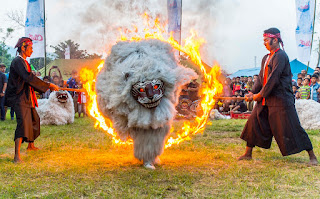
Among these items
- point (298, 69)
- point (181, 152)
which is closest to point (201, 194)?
point (181, 152)

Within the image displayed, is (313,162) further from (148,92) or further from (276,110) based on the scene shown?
(148,92)

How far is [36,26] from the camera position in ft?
53.9

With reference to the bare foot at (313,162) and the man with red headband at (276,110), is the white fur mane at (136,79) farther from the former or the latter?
the bare foot at (313,162)

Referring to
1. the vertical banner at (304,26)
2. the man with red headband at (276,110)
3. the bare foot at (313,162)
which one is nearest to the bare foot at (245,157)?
the man with red headband at (276,110)

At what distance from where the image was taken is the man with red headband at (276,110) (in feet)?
18.8

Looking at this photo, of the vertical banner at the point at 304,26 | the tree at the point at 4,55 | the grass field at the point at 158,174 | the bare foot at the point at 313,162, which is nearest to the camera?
the grass field at the point at 158,174

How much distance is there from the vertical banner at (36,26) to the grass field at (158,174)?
9640 millimetres

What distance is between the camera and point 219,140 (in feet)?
28.1

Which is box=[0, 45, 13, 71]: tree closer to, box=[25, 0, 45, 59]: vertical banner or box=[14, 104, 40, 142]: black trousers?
box=[25, 0, 45, 59]: vertical banner

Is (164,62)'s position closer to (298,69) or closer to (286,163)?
(286,163)

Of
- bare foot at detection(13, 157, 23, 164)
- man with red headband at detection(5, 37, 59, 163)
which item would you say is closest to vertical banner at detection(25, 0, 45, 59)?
man with red headband at detection(5, 37, 59, 163)

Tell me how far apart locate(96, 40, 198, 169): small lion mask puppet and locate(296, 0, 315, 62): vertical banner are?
13.5 metres

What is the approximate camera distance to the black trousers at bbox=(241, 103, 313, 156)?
571 centimetres

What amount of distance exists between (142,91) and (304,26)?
14.6 metres
